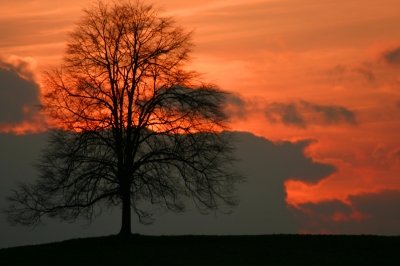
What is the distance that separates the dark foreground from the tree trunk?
0.51 m

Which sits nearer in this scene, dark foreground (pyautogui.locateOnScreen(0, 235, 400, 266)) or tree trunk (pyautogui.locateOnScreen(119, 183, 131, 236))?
dark foreground (pyautogui.locateOnScreen(0, 235, 400, 266))

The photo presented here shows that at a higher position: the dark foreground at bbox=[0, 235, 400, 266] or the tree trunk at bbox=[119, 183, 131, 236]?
the tree trunk at bbox=[119, 183, 131, 236]

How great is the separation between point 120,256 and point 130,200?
4.26 meters

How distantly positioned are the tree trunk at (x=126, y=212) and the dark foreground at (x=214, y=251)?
509mm

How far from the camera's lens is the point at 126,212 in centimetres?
3528

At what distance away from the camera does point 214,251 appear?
3241cm

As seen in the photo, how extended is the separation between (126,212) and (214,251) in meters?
5.47

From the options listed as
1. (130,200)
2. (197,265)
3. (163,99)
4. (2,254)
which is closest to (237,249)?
(197,265)

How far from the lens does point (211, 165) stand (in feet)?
114

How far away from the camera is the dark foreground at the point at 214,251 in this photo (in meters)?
30.4

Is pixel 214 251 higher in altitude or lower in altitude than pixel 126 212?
lower

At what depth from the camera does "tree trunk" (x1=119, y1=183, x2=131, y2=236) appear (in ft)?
114

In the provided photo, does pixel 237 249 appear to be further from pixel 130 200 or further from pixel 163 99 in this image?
pixel 163 99

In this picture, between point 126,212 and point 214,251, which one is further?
point 126,212
